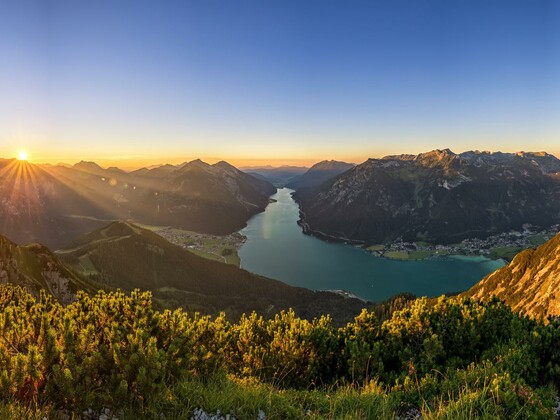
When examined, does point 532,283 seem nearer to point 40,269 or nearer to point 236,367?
point 236,367

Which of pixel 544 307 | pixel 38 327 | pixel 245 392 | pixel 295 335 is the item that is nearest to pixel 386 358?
pixel 295 335

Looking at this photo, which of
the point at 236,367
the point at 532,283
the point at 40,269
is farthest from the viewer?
the point at 40,269

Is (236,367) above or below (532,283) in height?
above

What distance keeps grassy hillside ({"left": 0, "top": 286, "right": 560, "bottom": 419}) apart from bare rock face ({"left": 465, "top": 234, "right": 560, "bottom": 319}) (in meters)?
51.5

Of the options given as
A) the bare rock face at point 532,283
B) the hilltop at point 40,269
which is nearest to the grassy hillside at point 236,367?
the bare rock face at point 532,283

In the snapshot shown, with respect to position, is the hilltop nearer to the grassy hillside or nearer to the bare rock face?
the grassy hillside

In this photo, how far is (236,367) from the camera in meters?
19.1

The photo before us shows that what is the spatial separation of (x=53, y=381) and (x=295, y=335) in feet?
44.9

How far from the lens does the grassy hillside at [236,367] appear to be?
24.9 ft

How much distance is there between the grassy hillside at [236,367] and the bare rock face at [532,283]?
51454 mm

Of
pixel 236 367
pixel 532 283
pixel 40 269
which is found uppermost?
pixel 236 367

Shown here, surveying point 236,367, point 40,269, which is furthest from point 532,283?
point 40,269

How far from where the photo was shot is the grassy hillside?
7598 mm

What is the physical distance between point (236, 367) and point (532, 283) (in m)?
104
